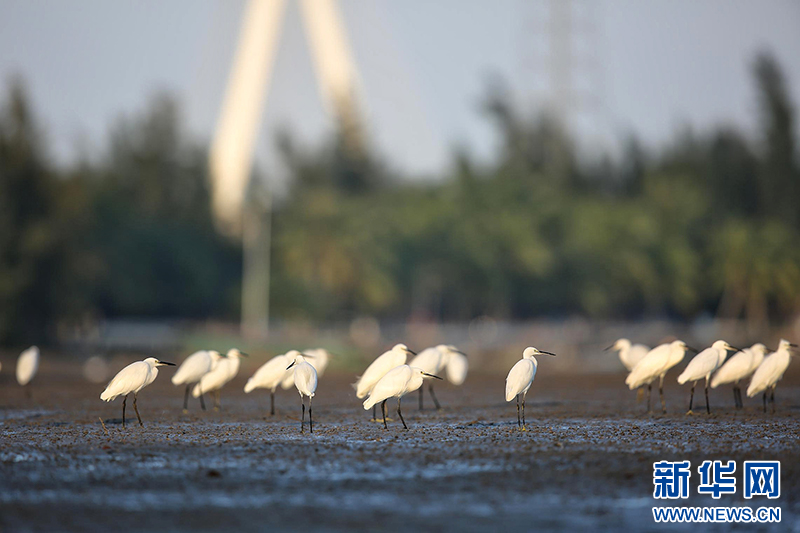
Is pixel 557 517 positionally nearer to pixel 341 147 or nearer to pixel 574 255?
pixel 574 255

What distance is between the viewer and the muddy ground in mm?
8891

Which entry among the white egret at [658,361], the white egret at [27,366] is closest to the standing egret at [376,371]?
the white egret at [658,361]

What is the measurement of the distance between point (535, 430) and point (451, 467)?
3.46m

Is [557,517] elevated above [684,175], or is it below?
below

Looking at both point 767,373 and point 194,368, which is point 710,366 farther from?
point 194,368

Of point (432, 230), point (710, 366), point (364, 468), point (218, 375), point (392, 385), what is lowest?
point (364, 468)

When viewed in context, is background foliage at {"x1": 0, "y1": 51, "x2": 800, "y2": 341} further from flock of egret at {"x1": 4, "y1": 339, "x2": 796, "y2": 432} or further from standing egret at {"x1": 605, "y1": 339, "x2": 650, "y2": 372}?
standing egret at {"x1": 605, "y1": 339, "x2": 650, "y2": 372}

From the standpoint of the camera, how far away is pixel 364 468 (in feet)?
36.2

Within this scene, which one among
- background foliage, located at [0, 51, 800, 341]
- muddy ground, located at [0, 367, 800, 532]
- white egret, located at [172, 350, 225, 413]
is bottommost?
muddy ground, located at [0, 367, 800, 532]

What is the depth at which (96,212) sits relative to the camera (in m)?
50.9

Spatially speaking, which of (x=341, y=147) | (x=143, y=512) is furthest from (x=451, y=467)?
(x=341, y=147)

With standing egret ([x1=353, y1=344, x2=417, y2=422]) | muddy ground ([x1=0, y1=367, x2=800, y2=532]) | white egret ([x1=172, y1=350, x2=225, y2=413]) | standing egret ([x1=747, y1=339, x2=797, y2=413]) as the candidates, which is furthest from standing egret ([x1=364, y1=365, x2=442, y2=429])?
standing egret ([x1=747, y1=339, x2=797, y2=413])

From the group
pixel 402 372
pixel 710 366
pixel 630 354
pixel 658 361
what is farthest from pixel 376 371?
pixel 630 354

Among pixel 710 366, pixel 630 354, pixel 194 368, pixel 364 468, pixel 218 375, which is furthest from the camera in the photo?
pixel 630 354
